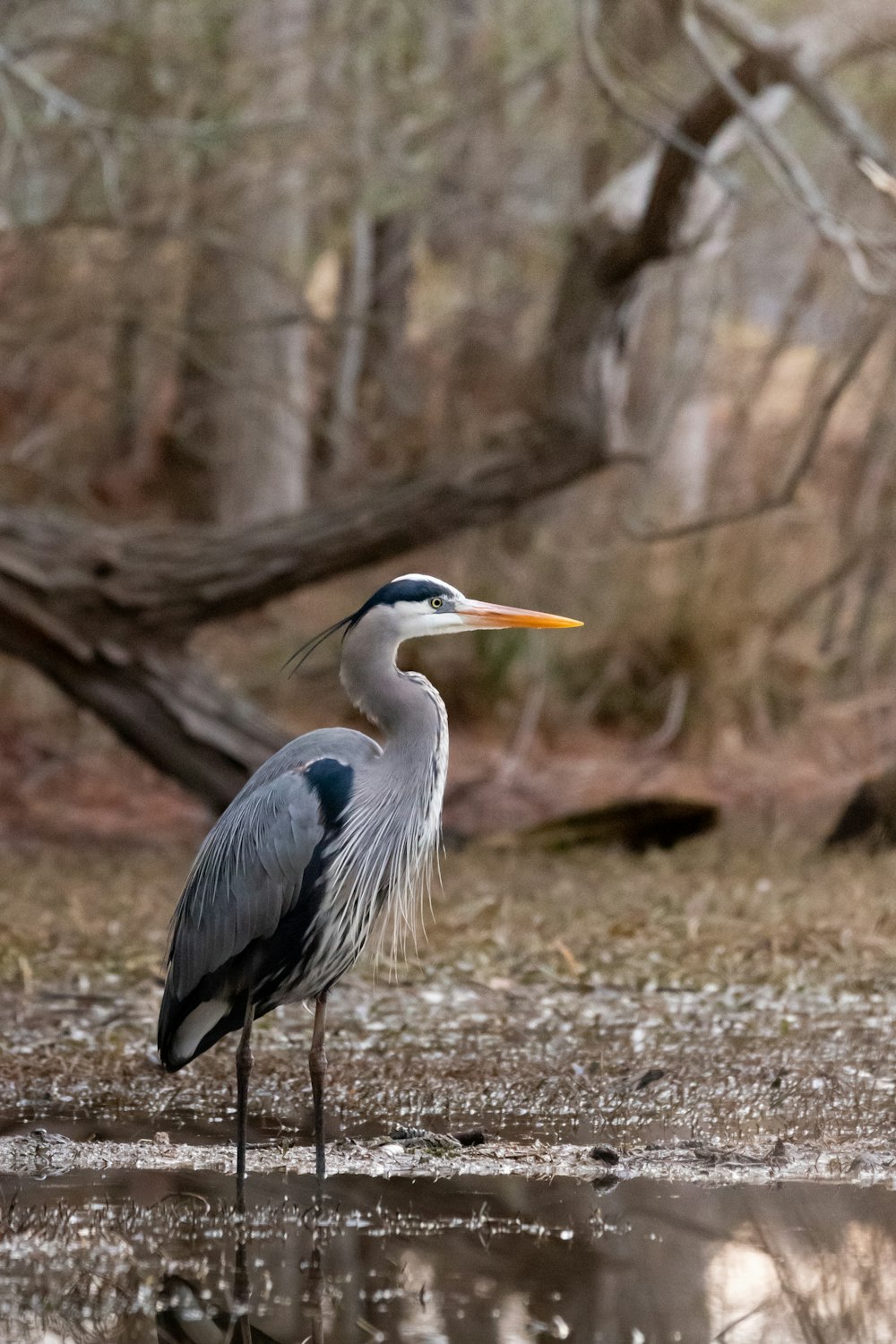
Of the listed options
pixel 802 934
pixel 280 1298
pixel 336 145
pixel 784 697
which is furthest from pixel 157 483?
pixel 280 1298

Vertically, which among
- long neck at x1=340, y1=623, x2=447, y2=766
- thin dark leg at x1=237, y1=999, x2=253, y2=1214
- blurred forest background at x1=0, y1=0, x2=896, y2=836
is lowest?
blurred forest background at x1=0, y1=0, x2=896, y2=836

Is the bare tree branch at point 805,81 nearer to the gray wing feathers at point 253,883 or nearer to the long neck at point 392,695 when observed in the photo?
the long neck at point 392,695

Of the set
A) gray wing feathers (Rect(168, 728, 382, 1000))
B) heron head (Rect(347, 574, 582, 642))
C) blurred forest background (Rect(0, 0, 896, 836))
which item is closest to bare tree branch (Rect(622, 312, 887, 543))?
blurred forest background (Rect(0, 0, 896, 836))

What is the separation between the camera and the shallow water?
3.06 m

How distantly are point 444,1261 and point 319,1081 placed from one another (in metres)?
0.74

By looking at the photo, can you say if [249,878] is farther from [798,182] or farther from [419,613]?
[798,182]

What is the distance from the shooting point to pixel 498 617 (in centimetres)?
459

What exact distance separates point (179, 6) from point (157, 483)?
13.7 ft

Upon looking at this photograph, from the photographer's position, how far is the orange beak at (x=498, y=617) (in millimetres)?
4547

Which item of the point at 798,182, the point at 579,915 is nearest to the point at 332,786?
the point at 579,915

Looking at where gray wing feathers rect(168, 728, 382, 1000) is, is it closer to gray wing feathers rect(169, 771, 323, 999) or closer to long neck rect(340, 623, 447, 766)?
gray wing feathers rect(169, 771, 323, 999)

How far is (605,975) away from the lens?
6.20 m

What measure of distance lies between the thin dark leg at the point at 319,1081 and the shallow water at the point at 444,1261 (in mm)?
88

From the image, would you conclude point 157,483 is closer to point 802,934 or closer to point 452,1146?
point 802,934
